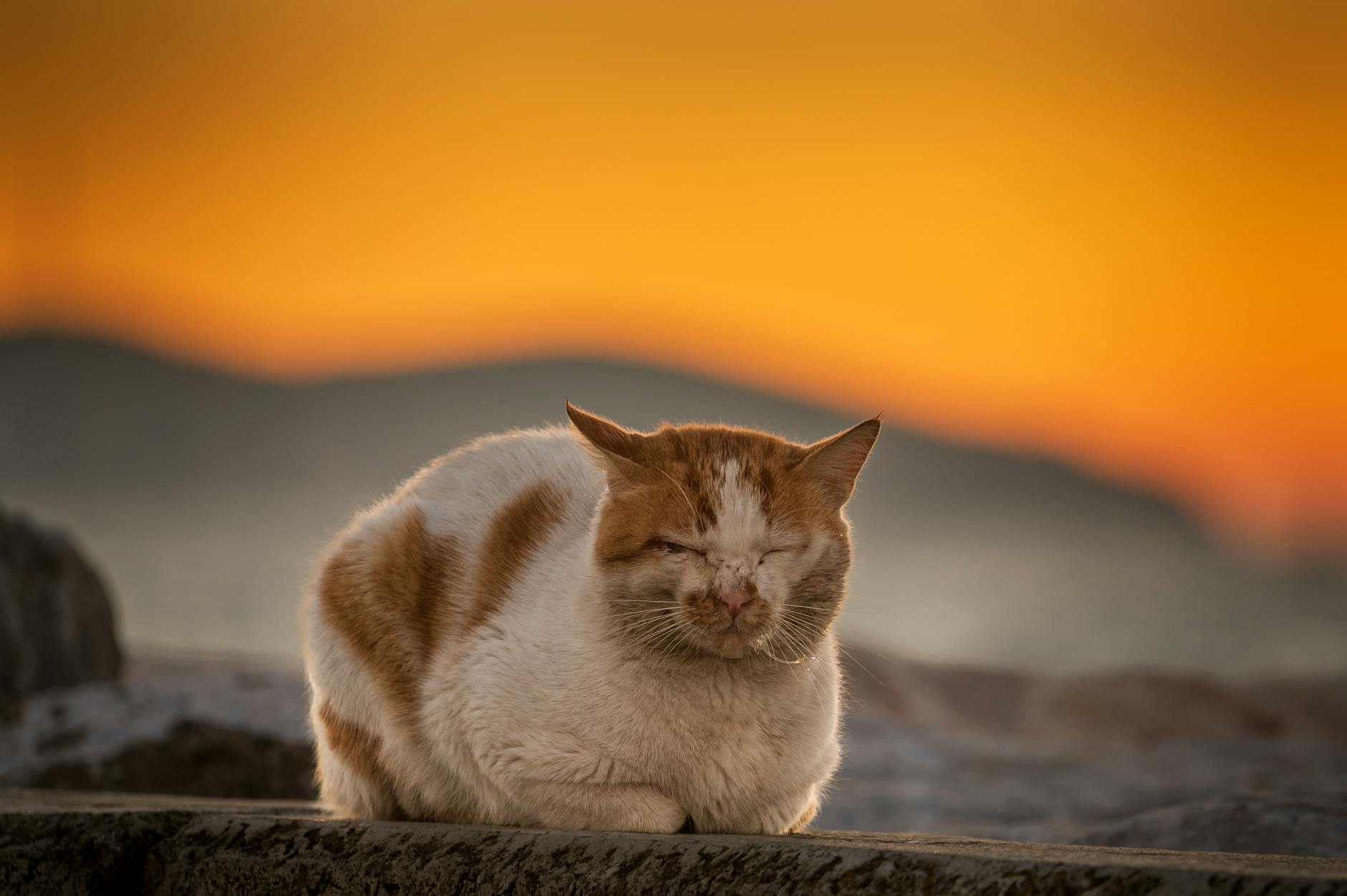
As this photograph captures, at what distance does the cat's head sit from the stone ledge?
55 cm

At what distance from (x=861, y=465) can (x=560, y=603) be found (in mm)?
955

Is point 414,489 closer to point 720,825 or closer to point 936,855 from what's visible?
point 720,825

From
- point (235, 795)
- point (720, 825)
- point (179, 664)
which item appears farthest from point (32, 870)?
point (179, 664)

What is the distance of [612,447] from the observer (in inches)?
141

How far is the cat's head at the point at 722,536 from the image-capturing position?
3.33m

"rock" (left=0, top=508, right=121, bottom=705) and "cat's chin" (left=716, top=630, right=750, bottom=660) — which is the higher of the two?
"cat's chin" (left=716, top=630, right=750, bottom=660)

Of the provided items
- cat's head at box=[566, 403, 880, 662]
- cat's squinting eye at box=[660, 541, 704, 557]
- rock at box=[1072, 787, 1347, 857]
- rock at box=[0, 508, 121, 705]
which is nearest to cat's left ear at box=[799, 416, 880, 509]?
Result: cat's head at box=[566, 403, 880, 662]

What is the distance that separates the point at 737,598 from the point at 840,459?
615mm

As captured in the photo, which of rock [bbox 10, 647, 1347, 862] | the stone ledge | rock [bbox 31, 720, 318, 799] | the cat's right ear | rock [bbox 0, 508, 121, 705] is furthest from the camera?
rock [bbox 0, 508, 121, 705]

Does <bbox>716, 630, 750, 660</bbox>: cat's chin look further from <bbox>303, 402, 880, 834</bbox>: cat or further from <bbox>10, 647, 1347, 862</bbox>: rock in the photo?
<bbox>10, 647, 1347, 862</bbox>: rock

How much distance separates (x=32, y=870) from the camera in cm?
400

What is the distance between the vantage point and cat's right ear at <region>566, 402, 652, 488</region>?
3.56 metres

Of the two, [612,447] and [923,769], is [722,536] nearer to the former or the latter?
[612,447]

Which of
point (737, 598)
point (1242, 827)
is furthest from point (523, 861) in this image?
point (1242, 827)
